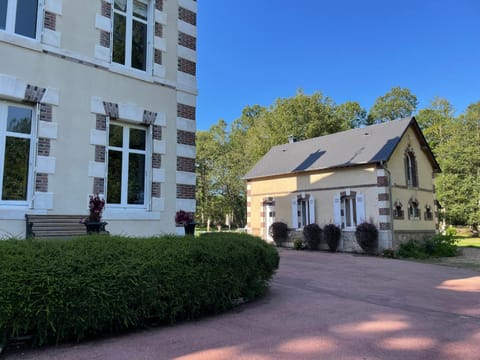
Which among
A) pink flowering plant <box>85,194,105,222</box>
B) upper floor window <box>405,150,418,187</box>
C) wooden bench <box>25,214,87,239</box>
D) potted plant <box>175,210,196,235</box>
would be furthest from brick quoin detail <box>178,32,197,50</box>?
upper floor window <box>405,150,418,187</box>

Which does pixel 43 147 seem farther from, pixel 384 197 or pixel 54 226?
pixel 384 197

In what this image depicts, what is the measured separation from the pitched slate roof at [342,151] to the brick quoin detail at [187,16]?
10.0 meters

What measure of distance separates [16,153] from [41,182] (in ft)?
2.16

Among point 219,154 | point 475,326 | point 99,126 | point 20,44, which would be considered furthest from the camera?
point 219,154

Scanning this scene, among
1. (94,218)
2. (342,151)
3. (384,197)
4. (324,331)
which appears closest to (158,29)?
(94,218)

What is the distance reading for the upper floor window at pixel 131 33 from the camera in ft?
26.3

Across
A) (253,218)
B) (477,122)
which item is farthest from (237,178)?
(477,122)

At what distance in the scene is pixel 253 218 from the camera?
2183 cm

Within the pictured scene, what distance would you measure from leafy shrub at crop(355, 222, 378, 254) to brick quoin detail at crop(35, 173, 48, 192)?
41.4 feet

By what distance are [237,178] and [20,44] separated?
95.4ft

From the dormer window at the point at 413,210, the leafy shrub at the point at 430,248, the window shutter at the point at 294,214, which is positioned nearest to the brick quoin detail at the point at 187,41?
the leafy shrub at the point at 430,248

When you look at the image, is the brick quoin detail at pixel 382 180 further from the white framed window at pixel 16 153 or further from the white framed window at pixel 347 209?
the white framed window at pixel 16 153

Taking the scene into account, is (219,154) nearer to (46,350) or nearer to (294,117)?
(294,117)

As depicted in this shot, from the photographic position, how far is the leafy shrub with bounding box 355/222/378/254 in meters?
15.5
